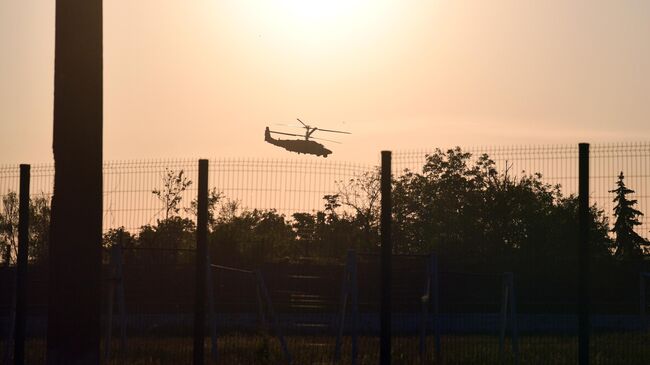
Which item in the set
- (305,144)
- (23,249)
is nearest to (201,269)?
(23,249)

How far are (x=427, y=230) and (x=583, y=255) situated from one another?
7.54 metres

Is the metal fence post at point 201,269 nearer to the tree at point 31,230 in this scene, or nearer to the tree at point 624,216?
the tree at point 624,216

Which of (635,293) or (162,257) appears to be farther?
(162,257)

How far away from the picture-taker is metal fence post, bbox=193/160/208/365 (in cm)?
905

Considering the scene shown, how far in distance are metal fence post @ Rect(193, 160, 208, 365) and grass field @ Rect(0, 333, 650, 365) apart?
3483 mm

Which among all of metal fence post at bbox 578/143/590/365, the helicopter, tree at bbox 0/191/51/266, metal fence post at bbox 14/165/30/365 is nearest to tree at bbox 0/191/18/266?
tree at bbox 0/191/51/266

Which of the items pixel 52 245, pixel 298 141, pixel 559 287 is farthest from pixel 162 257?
pixel 298 141

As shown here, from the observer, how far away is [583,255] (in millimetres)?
9117

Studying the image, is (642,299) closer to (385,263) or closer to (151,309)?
(385,263)

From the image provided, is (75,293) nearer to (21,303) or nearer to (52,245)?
(52,245)

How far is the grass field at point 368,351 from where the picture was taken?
12.9 m

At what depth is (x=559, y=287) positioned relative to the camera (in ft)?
52.1

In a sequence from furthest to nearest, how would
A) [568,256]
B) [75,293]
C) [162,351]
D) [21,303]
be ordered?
1. [568,256]
2. [162,351]
3. [21,303]
4. [75,293]

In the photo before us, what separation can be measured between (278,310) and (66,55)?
10.0 metres
